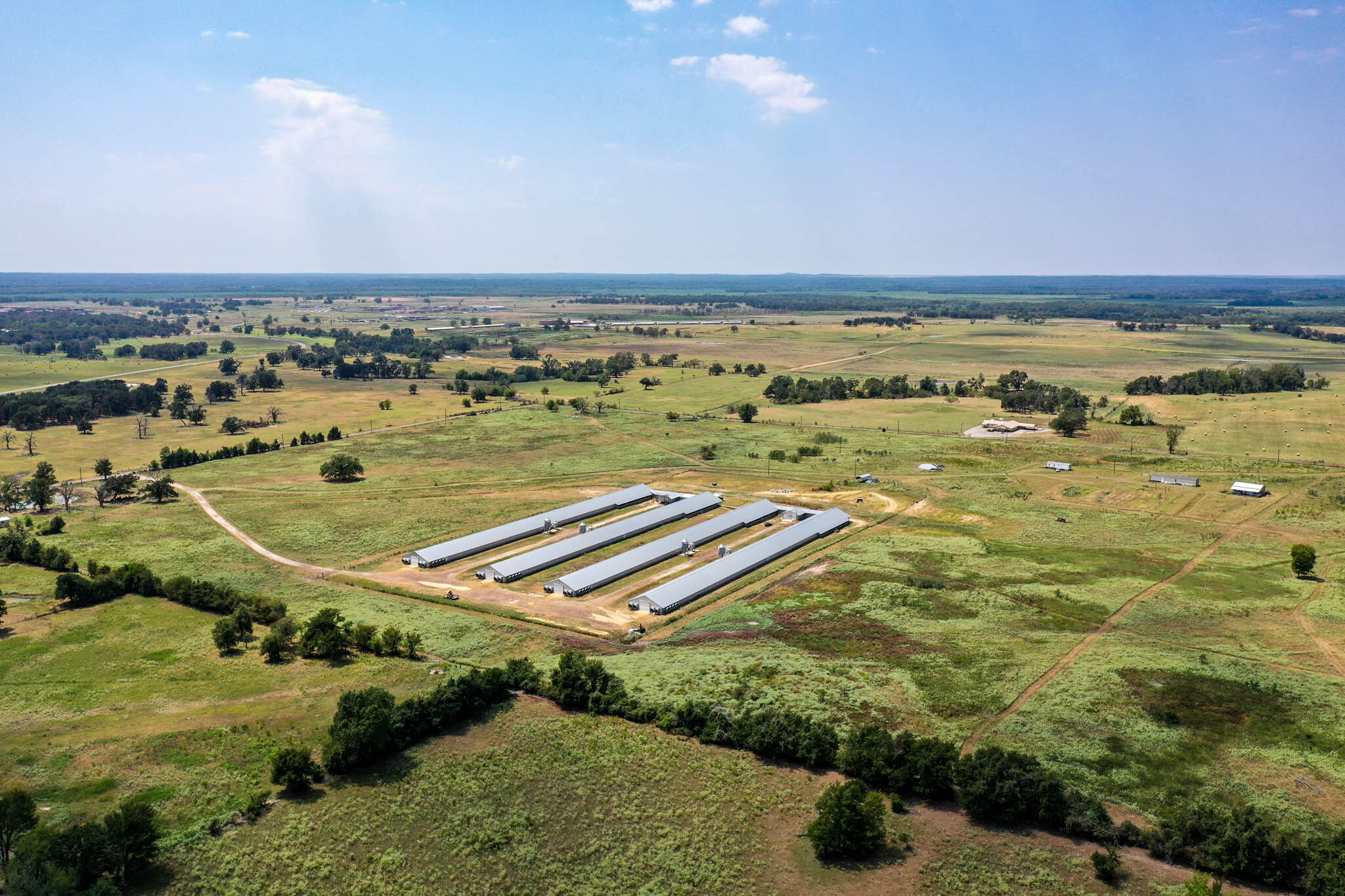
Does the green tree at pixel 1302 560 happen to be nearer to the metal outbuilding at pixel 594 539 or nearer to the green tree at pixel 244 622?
the metal outbuilding at pixel 594 539

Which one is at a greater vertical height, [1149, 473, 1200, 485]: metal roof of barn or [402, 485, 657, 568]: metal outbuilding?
[1149, 473, 1200, 485]: metal roof of barn

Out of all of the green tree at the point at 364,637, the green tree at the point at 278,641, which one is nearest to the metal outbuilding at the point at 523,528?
the green tree at the point at 364,637

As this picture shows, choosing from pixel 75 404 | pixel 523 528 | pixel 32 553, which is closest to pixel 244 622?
pixel 523 528

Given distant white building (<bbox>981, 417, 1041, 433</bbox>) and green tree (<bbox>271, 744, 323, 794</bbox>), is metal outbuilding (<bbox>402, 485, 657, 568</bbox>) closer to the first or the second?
green tree (<bbox>271, 744, 323, 794</bbox>)

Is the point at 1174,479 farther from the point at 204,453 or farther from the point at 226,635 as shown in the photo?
the point at 204,453

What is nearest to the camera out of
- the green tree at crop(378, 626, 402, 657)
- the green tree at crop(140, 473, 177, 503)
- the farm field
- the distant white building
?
the farm field

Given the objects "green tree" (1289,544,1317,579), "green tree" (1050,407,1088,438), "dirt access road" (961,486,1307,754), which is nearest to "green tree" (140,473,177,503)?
"dirt access road" (961,486,1307,754)

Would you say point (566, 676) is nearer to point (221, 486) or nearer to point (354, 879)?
point (354, 879)
